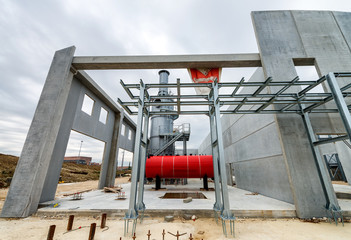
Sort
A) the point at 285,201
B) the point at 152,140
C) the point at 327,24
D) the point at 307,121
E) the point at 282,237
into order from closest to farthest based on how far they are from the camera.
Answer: the point at 282,237, the point at 307,121, the point at 285,201, the point at 327,24, the point at 152,140

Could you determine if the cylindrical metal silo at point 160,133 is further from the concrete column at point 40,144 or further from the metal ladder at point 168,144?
the concrete column at point 40,144

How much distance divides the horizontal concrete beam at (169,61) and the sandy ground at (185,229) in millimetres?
6967

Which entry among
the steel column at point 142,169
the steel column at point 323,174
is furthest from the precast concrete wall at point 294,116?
the steel column at point 142,169

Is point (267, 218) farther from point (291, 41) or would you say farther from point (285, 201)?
point (291, 41)

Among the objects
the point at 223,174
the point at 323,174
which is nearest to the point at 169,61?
the point at 223,174

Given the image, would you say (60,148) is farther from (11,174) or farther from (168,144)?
(11,174)

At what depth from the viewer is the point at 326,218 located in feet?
16.8

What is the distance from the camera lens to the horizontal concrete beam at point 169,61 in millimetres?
7250

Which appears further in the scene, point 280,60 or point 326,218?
point 280,60

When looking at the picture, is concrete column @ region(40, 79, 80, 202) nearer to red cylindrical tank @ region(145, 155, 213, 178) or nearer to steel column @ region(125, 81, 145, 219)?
steel column @ region(125, 81, 145, 219)

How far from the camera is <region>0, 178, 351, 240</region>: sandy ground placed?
155 inches

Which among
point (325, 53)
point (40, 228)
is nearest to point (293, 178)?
point (325, 53)

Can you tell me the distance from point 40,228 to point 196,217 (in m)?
5.22

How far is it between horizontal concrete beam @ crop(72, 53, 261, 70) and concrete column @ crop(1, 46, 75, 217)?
3.27 feet
